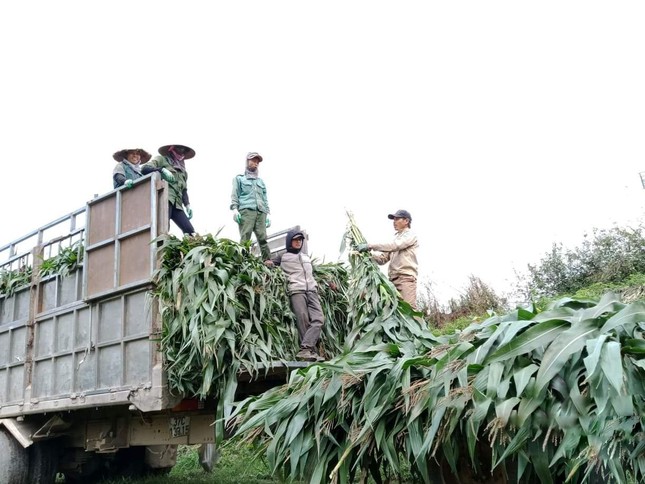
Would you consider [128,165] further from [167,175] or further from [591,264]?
[591,264]

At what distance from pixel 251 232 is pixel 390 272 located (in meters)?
1.42

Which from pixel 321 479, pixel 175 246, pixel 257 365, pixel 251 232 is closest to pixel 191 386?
pixel 257 365

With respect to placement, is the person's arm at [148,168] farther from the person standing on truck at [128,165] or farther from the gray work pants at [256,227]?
the gray work pants at [256,227]

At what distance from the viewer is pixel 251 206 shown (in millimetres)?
5895

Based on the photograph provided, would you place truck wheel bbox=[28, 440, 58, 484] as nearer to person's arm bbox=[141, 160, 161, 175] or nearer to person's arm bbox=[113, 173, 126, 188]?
person's arm bbox=[113, 173, 126, 188]

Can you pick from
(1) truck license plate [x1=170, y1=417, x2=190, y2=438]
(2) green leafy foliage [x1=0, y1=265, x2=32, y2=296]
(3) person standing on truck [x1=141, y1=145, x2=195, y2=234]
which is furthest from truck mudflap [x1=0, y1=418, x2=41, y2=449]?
(3) person standing on truck [x1=141, y1=145, x2=195, y2=234]

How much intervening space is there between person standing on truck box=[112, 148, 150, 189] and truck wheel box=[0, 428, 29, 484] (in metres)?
2.46

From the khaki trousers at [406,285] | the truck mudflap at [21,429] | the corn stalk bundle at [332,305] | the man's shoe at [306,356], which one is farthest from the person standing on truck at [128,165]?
the khaki trousers at [406,285]

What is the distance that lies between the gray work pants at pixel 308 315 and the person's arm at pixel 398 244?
0.61 metres

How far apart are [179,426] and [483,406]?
116 inches

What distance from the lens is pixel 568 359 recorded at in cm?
234

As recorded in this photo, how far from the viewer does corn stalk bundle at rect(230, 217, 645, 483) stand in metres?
2.13

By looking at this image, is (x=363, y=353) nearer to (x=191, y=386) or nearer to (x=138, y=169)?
(x=191, y=386)

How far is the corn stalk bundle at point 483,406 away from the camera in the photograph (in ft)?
6.99
